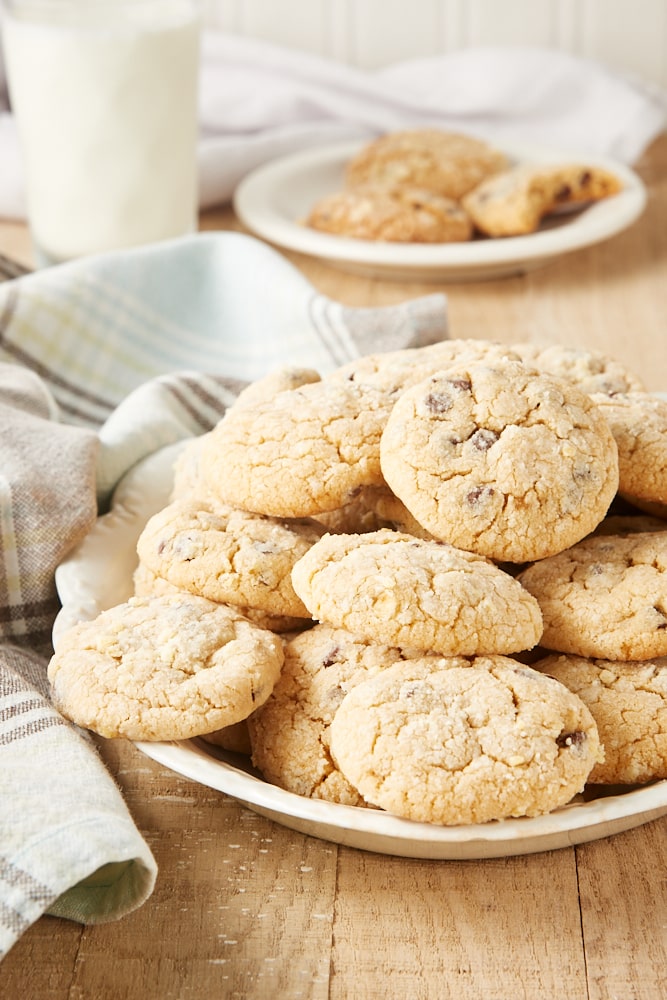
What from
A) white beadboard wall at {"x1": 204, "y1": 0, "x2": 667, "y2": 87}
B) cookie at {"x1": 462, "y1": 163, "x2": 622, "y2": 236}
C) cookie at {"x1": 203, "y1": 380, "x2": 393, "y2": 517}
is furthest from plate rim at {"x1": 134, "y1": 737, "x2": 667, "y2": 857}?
white beadboard wall at {"x1": 204, "y1": 0, "x2": 667, "y2": 87}

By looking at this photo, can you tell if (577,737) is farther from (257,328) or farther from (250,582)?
(257,328)

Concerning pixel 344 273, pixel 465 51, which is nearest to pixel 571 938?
pixel 344 273

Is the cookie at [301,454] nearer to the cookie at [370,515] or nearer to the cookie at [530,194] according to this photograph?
the cookie at [370,515]

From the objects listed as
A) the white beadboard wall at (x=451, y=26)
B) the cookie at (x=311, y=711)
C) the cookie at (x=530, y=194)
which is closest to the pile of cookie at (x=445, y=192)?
the cookie at (x=530, y=194)

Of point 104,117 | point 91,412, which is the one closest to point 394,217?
point 104,117

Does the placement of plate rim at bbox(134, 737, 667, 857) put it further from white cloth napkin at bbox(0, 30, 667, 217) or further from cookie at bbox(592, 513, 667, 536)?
white cloth napkin at bbox(0, 30, 667, 217)

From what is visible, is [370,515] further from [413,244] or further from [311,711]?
[413,244]

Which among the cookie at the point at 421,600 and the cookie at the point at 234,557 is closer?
the cookie at the point at 421,600
